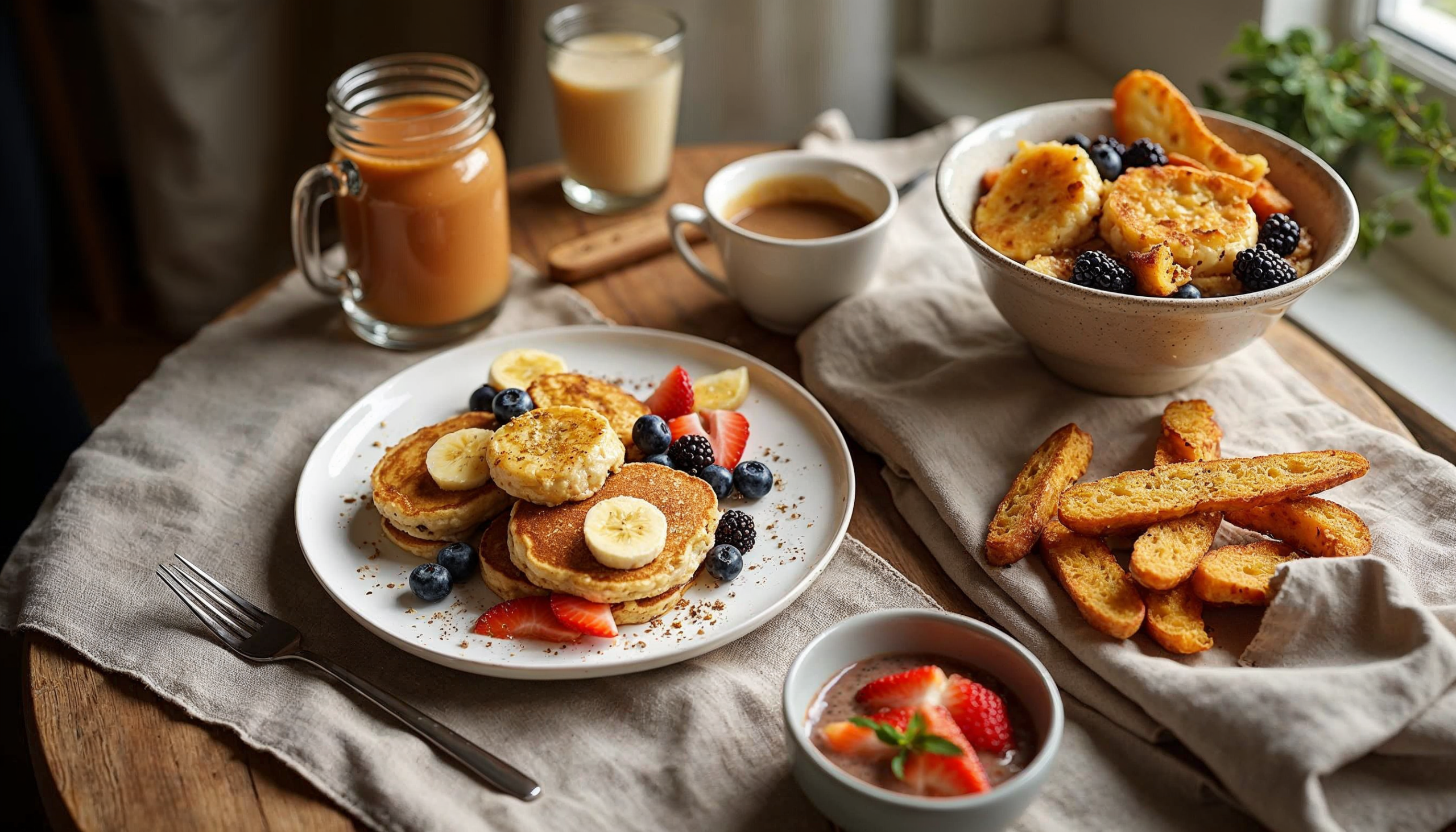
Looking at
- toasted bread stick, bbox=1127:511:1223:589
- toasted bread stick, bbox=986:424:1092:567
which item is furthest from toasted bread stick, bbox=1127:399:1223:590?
toasted bread stick, bbox=986:424:1092:567

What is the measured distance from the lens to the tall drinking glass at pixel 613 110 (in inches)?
89.7

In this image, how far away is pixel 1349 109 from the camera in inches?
89.3

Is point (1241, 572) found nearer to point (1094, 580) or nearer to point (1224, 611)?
point (1224, 611)

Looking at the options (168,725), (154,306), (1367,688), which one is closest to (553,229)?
(168,725)

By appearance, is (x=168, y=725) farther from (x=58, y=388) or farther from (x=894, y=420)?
(x=58, y=388)

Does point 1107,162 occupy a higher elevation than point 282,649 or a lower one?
higher

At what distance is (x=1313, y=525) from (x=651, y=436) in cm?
87

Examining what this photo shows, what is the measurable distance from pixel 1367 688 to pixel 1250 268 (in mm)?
599

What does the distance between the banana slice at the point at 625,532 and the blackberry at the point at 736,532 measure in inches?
3.9

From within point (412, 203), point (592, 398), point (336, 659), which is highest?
point (412, 203)

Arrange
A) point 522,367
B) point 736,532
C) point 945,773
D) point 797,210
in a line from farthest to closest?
point 797,210
point 522,367
point 736,532
point 945,773

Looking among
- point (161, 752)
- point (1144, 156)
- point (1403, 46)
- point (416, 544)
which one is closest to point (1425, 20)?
point (1403, 46)

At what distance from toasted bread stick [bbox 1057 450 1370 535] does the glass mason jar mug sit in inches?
42.2

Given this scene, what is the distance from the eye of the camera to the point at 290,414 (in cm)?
183
